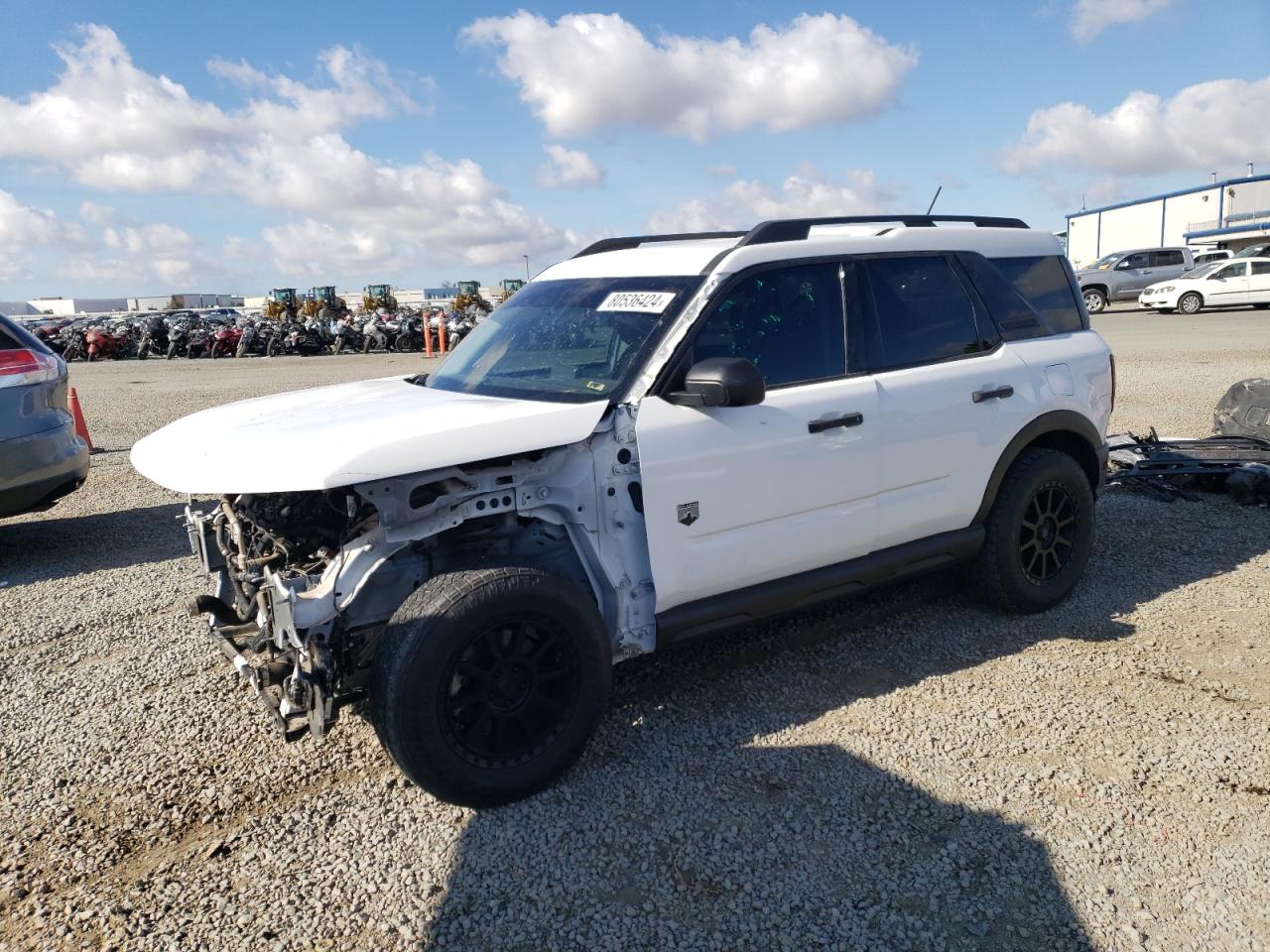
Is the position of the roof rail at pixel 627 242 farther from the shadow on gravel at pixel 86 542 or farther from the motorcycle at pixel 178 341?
the motorcycle at pixel 178 341

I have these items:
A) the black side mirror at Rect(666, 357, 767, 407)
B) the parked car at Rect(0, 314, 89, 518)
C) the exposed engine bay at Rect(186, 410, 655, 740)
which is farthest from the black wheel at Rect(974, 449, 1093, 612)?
the parked car at Rect(0, 314, 89, 518)

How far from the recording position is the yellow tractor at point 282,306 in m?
40.1

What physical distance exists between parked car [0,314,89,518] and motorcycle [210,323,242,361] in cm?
2457

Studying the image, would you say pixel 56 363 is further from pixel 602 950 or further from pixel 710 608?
pixel 602 950

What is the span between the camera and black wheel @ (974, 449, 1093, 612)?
178 inches

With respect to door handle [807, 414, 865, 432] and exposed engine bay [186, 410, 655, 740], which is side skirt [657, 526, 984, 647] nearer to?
exposed engine bay [186, 410, 655, 740]

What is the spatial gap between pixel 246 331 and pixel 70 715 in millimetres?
27149

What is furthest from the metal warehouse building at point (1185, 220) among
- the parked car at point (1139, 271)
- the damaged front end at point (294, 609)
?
the damaged front end at point (294, 609)

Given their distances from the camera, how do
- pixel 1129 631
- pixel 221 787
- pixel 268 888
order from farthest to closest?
pixel 1129 631 < pixel 221 787 < pixel 268 888

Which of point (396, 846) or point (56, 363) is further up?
point (56, 363)

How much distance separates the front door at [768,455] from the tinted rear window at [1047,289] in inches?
52.8

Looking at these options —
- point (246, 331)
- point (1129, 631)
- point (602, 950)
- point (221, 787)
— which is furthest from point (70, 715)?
point (246, 331)

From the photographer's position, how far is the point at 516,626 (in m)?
3.12

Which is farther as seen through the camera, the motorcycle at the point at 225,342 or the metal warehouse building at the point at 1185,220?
the metal warehouse building at the point at 1185,220
